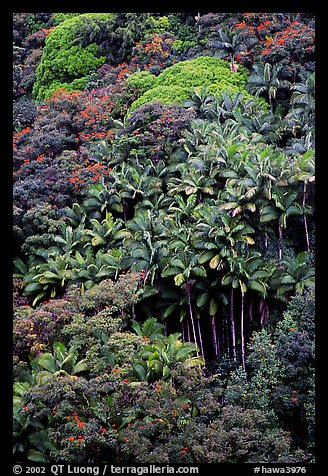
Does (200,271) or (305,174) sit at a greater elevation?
(305,174)

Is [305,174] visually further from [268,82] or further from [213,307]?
[268,82]

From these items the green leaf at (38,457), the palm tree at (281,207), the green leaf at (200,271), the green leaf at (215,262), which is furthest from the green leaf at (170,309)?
the green leaf at (38,457)

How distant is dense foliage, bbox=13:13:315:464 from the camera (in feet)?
40.7

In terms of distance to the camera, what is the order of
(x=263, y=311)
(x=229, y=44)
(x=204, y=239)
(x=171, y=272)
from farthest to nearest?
(x=229, y=44) < (x=263, y=311) < (x=204, y=239) < (x=171, y=272)

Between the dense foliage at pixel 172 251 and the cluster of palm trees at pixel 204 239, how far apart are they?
71 millimetres

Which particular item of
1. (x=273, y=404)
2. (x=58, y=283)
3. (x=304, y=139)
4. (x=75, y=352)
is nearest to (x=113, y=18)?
(x=304, y=139)

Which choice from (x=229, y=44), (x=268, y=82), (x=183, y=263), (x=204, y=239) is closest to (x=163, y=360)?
(x=183, y=263)

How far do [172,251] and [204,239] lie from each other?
1.19m

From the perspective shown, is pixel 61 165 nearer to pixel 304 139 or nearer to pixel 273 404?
pixel 304 139

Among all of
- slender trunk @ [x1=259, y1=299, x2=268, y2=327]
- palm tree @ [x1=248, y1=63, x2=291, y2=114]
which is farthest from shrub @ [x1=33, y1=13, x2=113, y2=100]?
slender trunk @ [x1=259, y1=299, x2=268, y2=327]

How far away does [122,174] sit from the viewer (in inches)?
813

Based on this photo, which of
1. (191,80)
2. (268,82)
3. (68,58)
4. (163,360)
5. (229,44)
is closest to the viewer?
(163,360)

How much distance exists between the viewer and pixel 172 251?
17453 mm

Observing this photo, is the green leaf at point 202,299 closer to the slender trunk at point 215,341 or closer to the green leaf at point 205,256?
the slender trunk at point 215,341
